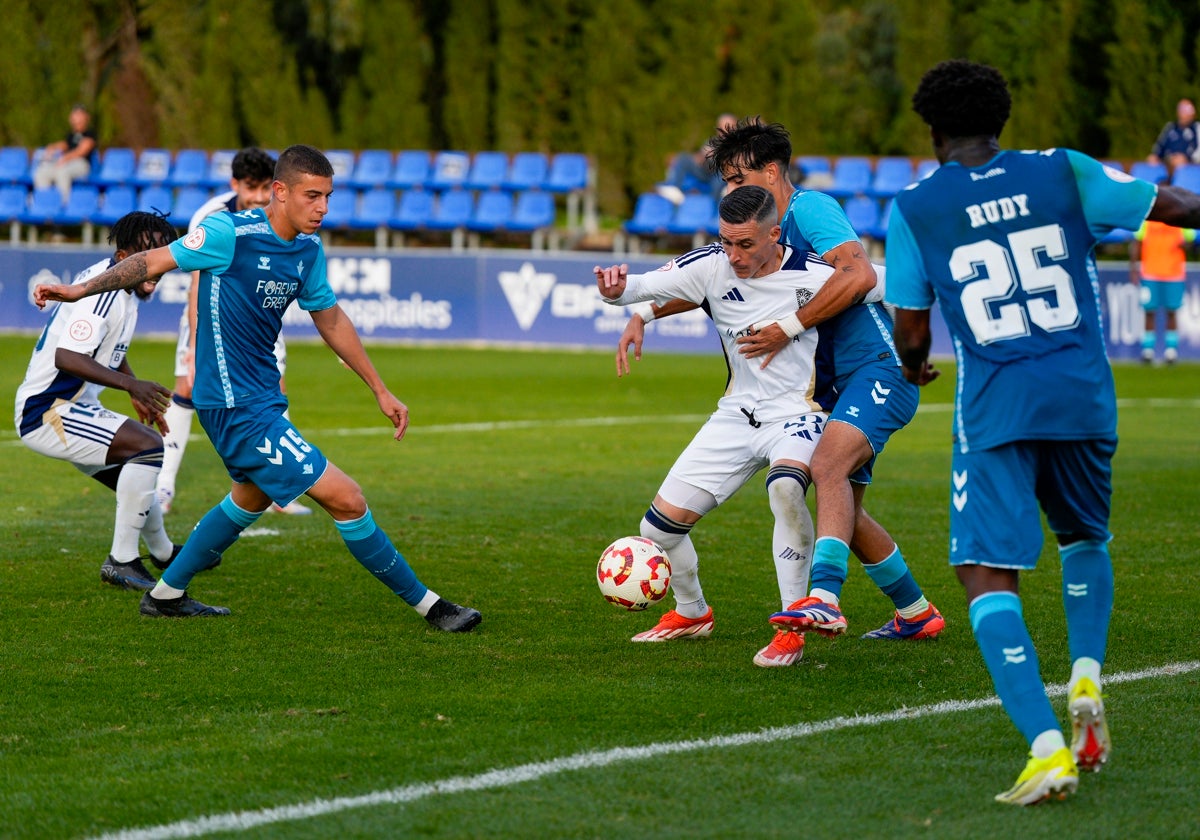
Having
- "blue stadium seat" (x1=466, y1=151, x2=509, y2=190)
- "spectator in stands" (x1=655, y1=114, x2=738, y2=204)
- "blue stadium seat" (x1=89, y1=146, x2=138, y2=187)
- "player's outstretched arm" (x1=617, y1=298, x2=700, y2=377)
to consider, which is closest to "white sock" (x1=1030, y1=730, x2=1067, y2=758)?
"player's outstretched arm" (x1=617, y1=298, x2=700, y2=377)

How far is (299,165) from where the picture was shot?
6.17m

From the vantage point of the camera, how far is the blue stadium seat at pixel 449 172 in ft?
88.3

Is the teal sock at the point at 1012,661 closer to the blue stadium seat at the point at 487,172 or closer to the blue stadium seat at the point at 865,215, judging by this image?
the blue stadium seat at the point at 865,215

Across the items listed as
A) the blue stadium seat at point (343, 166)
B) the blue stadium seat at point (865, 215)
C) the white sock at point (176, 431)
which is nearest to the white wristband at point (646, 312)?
the white sock at point (176, 431)

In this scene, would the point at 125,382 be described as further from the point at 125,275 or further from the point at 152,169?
the point at 152,169

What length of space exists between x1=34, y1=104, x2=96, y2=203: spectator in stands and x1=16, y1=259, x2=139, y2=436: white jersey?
20035mm

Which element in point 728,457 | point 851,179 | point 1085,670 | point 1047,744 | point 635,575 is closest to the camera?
point 1047,744

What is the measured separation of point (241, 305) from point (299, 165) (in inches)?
24.3

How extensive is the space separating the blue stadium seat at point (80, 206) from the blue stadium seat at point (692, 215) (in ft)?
32.3

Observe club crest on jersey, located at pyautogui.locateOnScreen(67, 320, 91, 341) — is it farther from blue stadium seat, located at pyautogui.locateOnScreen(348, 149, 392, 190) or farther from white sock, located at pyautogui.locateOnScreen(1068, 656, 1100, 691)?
blue stadium seat, located at pyautogui.locateOnScreen(348, 149, 392, 190)

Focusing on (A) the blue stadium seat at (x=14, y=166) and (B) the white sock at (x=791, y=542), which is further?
(A) the blue stadium seat at (x=14, y=166)

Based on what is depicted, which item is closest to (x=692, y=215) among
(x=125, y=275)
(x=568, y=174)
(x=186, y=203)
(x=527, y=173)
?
(x=568, y=174)

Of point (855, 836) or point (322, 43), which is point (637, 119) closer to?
point (322, 43)

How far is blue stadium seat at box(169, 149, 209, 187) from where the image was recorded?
2745cm
